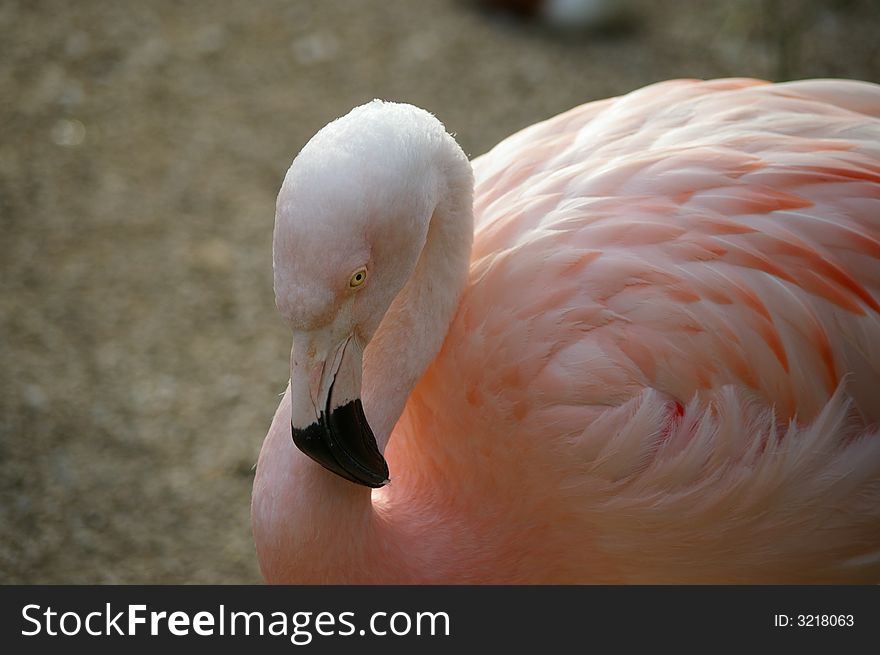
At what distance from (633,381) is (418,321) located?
0.57 meters

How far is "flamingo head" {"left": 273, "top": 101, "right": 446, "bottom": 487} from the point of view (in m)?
2.22

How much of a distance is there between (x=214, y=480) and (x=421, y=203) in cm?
219

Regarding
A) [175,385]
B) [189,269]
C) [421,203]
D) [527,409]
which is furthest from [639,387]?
[189,269]

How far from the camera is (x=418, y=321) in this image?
8.96 feet

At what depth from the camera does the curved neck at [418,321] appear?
2688 millimetres

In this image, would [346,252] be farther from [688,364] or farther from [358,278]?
[688,364]

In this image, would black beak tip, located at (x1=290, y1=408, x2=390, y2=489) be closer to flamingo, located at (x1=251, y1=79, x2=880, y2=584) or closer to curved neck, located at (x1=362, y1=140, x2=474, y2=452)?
flamingo, located at (x1=251, y1=79, x2=880, y2=584)

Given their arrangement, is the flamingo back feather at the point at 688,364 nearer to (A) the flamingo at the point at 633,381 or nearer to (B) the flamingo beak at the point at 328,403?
(A) the flamingo at the point at 633,381

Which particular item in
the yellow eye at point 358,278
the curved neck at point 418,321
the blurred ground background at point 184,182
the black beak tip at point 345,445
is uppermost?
the blurred ground background at point 184,182

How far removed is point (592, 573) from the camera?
296cm

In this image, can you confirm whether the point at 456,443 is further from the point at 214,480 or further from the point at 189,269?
the point at 189,269

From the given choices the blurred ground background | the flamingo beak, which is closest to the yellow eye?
the flamingo beak

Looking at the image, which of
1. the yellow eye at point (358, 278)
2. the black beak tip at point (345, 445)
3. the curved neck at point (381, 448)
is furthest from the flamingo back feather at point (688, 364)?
the yellow eye at point (358, 278)

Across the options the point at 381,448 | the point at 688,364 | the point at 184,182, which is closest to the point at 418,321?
the point at 381,448
